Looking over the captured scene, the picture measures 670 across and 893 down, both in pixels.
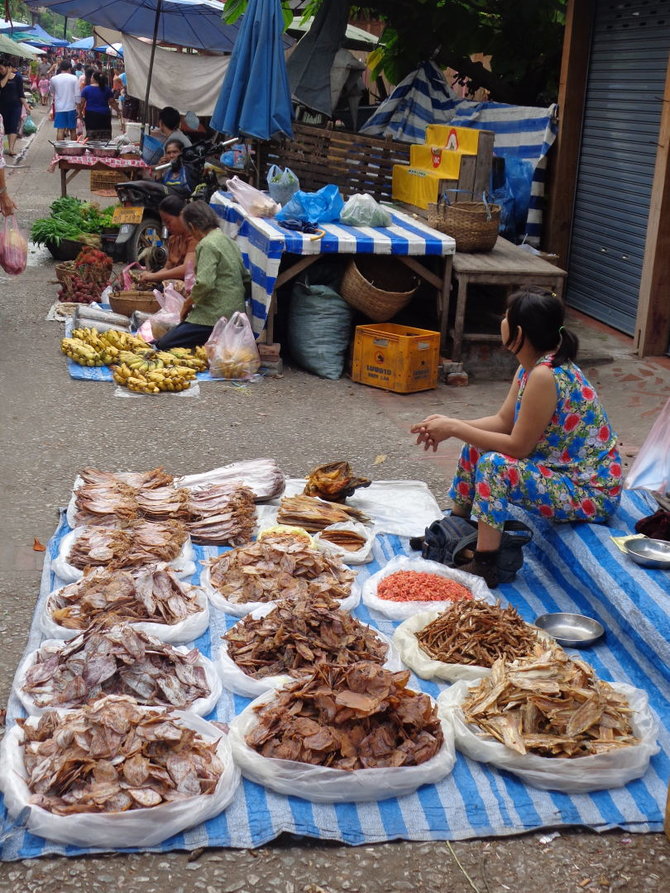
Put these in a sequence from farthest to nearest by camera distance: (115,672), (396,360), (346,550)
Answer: (396,360), (346,550), (115,672)

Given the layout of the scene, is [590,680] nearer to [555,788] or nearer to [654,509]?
[555,788]

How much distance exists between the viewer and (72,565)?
4.61 metres

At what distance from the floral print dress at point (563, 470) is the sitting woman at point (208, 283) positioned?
436cm

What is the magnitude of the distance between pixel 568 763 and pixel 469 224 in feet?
20.7

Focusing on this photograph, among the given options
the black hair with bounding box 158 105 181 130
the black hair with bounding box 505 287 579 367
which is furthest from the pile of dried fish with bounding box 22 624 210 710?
the black hair with bounding box 158 105 181 130

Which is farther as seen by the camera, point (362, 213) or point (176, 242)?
point (176, 242)

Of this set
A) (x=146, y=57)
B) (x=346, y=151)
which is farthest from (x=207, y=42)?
(x=346, y=151)

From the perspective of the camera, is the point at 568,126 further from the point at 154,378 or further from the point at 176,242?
the point at 154,378

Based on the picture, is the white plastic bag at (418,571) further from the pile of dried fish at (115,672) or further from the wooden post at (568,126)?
the wooden post at (568,126)

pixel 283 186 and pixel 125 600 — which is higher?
pixel 283 186

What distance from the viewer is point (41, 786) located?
10.2 feet

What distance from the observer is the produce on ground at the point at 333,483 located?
5.51 m

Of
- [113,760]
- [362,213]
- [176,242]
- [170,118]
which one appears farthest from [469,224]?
[113,760]

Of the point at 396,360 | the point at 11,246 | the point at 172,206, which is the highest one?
the point at 172,206
